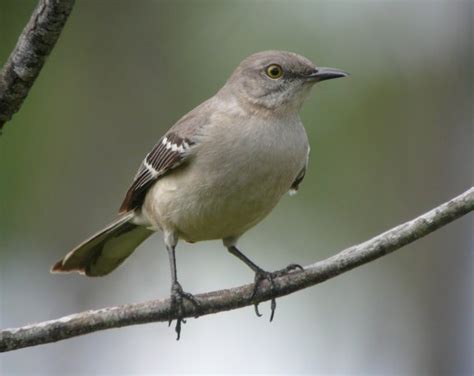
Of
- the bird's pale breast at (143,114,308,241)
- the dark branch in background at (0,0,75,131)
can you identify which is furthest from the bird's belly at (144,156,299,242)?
the dark branch in background at (0,0,75,131)

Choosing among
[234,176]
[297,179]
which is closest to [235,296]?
[234,176]

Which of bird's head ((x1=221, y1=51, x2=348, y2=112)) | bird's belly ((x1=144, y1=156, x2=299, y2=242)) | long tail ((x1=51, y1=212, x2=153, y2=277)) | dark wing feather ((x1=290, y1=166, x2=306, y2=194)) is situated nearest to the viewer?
bird's belly ((x1=144, y1=156, x2=299, y2=242))

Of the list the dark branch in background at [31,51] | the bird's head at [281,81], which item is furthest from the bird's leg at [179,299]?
the dark branch in background at [31,51]

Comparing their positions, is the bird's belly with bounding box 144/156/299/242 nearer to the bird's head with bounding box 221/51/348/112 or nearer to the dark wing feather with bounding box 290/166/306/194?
the dark wing feather with bounding box 290/166/306/194

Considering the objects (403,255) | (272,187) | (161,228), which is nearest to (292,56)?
(272,187)

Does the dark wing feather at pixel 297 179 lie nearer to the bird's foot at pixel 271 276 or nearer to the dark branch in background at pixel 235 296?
the bird's foot at pixel 271 276

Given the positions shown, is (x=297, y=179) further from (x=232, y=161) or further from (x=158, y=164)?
(x=158, y=164)

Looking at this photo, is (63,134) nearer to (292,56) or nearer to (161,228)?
(161,228)
